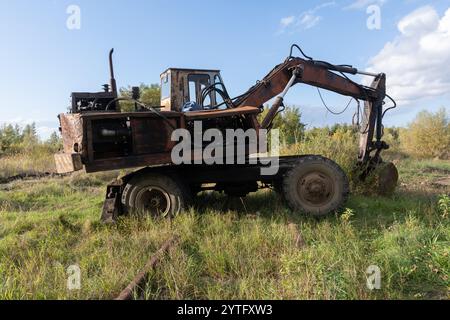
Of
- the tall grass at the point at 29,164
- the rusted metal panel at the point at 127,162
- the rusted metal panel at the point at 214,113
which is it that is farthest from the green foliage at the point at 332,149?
the tall grass at the point at 29,164

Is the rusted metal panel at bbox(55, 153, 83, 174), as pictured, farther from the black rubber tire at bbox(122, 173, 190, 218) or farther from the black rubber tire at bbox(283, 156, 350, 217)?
the black rubber tire at bbox(283, 156, 350, 217)

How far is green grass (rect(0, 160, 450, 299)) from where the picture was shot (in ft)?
12.1

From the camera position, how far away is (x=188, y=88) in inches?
303

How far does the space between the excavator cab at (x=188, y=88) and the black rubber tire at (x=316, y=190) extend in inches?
88.4

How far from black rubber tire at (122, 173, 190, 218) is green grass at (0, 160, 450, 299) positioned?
12.0 inches

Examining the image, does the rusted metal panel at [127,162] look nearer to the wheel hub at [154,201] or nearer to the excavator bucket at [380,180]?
the wheel hub at [154,201]

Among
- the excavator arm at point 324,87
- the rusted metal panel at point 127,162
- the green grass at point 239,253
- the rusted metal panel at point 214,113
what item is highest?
the excavator arm at point 324,87

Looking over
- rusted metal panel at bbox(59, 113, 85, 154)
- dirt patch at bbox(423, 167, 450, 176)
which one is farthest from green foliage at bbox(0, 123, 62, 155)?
dirt patch at bbox(423, 167, 450, 176)

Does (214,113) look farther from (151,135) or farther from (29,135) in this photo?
(29,135)

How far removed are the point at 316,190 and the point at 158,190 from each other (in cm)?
287

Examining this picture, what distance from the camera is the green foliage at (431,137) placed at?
67.4ft

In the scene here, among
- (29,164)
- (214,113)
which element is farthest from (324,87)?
(29,164)

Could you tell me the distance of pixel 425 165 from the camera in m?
15.2
